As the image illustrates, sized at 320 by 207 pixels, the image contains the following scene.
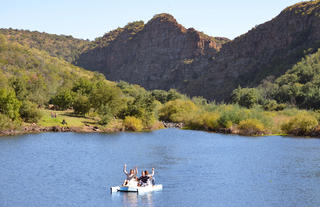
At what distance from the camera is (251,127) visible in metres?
112

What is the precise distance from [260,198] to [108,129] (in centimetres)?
7610

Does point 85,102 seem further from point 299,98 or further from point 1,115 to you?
point 299,98

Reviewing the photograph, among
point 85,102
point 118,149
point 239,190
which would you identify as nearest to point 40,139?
point 118,149

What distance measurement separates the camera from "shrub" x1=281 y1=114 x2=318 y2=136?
107 m

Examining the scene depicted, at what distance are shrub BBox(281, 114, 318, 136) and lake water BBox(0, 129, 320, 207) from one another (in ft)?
41.4

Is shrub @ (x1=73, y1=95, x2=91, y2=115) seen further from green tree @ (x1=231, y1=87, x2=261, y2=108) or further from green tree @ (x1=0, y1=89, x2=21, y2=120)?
green tree @ (x1=231, y1=87, x2=261, y2=108)

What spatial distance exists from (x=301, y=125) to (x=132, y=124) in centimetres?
4188

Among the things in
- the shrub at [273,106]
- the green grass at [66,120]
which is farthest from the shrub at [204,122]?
the green grass at [66,120]

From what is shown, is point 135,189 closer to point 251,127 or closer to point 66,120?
point 251,127

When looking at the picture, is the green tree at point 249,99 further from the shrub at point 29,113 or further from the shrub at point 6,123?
the shrub at point 6,123

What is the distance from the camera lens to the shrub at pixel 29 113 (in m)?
108

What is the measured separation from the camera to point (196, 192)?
46406mm

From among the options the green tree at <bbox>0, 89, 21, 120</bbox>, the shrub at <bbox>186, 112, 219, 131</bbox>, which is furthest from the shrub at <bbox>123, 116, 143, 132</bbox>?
the green tree at <bbox>0, 89, 21, 120</bbox>

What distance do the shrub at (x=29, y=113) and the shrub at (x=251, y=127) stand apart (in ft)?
163
